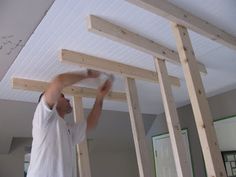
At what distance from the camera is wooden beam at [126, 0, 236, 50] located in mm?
1998

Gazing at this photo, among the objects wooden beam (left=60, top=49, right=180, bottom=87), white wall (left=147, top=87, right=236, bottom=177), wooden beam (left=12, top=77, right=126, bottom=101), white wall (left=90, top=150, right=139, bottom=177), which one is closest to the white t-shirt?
wooden beam (left=60, top=49, right=180, bottom=87)

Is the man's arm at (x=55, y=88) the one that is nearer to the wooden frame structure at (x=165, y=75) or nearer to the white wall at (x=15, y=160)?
the wooden frame structure at (x=165, y=75)

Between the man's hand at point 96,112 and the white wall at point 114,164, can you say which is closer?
the man's hand at point 96,112

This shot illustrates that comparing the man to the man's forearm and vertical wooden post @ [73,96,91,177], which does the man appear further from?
vertical wooden post @ [73,96,91,177]

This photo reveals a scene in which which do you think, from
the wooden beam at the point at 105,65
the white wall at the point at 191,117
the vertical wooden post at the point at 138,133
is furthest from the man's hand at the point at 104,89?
the white wall at the point at 191,117

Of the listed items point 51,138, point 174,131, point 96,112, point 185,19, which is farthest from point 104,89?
point 185,19

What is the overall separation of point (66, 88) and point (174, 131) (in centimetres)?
165

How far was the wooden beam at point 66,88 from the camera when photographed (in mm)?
3256

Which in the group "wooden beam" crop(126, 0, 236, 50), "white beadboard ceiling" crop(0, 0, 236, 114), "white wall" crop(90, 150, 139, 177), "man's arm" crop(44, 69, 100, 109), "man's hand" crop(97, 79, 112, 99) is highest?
"white beadboard ceiling" crop(0, 0, 236, 114)

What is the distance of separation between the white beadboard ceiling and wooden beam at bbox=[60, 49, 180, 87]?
0.06 metres

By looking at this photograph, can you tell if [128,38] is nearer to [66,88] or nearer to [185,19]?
[185,19]

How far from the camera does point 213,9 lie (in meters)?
2.33

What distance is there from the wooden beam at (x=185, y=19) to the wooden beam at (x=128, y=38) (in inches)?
18.9

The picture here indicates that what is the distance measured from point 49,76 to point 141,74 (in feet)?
3.78
